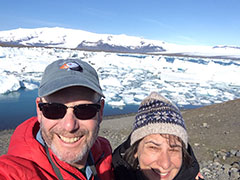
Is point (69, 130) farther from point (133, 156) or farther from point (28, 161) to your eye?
point (133, 156)

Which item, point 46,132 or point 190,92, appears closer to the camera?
point 46,132

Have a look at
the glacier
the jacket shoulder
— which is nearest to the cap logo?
the jacket shoulder

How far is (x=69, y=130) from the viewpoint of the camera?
3.75 feet

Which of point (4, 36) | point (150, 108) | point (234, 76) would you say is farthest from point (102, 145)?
point (4, 36)

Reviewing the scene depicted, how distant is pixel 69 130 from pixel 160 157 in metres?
0.67

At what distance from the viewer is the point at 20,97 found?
1174 centimetres

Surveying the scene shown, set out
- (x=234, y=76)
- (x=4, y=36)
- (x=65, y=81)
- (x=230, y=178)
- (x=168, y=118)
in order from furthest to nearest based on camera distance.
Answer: (x=4, y=36), (x=234, y=76), (x=230, y=178), (x=168, y=118), (x=65, y=81)

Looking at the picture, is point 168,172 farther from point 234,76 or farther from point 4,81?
point 234,76

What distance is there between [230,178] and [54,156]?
12.7ft

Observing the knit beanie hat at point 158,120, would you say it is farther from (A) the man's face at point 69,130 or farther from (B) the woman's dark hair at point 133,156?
(A) the man's face at point 69,130

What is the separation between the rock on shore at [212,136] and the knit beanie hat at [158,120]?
324 cm

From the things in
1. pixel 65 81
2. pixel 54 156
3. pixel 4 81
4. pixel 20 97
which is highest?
pixel 65 81

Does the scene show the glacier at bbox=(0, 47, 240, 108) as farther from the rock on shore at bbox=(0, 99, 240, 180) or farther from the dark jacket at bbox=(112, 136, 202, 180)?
the dark jacket at bbox=(112, 136, 202, 180)

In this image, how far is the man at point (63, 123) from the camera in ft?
3.57
